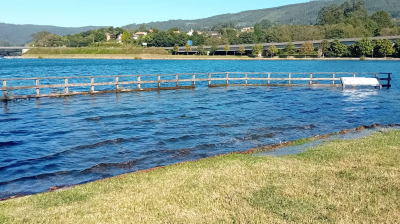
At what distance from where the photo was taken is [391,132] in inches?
674

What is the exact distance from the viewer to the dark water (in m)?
14.2

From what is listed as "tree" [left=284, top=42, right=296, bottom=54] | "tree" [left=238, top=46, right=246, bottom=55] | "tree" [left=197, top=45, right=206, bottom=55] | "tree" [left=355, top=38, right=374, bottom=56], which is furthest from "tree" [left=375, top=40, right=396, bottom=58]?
"tree" [left=197, top=45, right=206, bottom=55]

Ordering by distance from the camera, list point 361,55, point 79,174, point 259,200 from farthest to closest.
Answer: point 361,55, point 79,174, point 259,200

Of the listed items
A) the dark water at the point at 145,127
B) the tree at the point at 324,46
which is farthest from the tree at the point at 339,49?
the dark water at the point at 145,127

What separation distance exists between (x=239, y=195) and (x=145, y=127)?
1294 centimetres

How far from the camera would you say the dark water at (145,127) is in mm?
14211

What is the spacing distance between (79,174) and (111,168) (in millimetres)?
1153

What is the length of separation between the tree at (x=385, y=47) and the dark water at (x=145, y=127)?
361 ft

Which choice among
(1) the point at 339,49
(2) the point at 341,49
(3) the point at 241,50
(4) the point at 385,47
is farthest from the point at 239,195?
(3) the point at 241,50

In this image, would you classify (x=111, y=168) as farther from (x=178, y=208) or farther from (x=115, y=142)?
(x=178, y=208)

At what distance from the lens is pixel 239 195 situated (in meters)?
9.09

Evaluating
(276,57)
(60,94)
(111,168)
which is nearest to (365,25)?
(276,57)

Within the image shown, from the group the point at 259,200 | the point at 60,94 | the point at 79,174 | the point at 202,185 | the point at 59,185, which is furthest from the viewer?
the point at 60,94

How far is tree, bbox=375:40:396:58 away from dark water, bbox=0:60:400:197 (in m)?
110
